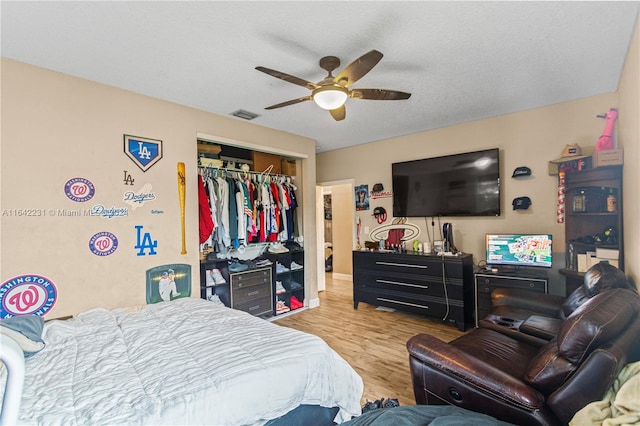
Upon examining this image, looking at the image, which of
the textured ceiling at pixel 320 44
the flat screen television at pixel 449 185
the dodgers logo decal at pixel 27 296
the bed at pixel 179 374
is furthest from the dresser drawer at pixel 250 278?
the flat screen television at pixel 449 185

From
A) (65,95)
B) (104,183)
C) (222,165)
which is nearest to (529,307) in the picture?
(222,165)

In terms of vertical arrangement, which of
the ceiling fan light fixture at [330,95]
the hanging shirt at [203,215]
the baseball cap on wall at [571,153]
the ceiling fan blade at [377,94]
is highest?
the ceiling fan blade at [377,94]

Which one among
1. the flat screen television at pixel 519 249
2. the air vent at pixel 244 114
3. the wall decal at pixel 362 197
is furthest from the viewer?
the wall decal at pixel 362 197

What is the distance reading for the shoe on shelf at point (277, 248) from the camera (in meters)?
4.20

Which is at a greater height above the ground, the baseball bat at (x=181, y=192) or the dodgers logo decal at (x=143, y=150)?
the dodgers logo decal at (x=143, y=150)

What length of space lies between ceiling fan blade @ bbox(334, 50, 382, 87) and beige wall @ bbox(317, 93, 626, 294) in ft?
8.34

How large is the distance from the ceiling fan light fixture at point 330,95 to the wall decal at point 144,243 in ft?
6.74

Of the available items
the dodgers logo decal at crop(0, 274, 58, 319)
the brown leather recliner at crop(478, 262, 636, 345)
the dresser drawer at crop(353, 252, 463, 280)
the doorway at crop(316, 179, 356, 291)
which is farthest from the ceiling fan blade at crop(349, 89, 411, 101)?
the doorway at crop(316, 179, 356, 291)

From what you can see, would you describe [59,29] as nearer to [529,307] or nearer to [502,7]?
[502,7]

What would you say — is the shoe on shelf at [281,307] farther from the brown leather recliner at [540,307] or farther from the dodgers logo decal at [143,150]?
the brown leather recliner at [540,307]

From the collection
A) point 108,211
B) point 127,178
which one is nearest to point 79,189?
point 108,211

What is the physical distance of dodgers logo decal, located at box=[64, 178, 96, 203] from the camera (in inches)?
97.0

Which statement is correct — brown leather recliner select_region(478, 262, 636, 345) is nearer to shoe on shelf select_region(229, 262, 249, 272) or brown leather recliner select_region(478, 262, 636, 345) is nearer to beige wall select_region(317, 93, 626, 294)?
beige wall select_region(317, 93, 626, 294)

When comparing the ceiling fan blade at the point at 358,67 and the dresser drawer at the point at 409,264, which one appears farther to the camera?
the dresser drawer at the point at 409,264
